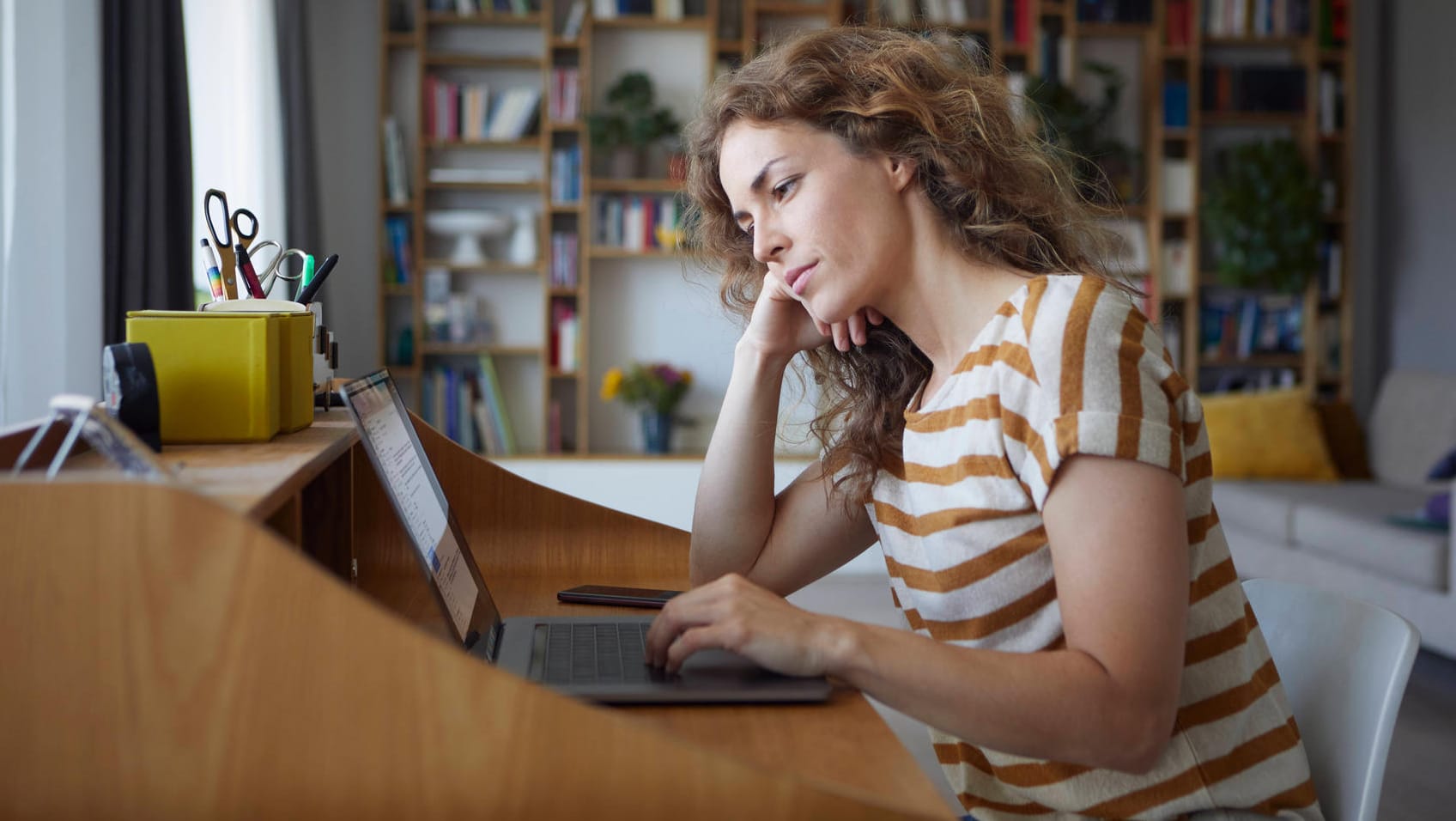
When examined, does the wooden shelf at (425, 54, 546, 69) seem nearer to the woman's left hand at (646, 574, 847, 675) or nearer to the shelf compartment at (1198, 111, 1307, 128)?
the shelf compartment at (1198, 111, 1307, 128)

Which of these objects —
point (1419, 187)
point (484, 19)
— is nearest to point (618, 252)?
point (484, 19)

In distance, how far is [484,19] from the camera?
5102 millimetres

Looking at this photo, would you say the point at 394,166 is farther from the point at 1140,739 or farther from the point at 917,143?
the point at 1140,739

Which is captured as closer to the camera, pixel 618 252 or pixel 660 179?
pixel 618 252

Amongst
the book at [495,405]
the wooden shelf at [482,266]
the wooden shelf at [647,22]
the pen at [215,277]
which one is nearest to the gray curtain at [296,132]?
the wooden shelf at [482,266]

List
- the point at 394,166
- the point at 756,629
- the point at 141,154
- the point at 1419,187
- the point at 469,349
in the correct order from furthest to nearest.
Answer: the point at 1419,187 < the point at 469,349 < the point at 394,166 < the point at 141,154 < the point at 756,629

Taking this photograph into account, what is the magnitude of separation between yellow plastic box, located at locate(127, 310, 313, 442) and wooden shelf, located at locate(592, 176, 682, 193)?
13.3 ft

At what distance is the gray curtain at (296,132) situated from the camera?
14.4 ft

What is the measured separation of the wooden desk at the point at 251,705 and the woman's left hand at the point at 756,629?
0.21 m

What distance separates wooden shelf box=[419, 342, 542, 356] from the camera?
516cm

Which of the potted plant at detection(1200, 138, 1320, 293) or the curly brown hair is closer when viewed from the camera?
the curly brown hair

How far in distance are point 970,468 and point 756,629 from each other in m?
0.29

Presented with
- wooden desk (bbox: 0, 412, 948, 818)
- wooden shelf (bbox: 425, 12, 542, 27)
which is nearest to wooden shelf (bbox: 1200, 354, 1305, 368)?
wooden shelf (bbox: 425, 12, 542, 27)

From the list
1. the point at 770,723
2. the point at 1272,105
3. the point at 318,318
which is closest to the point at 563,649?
the point at 770,723
